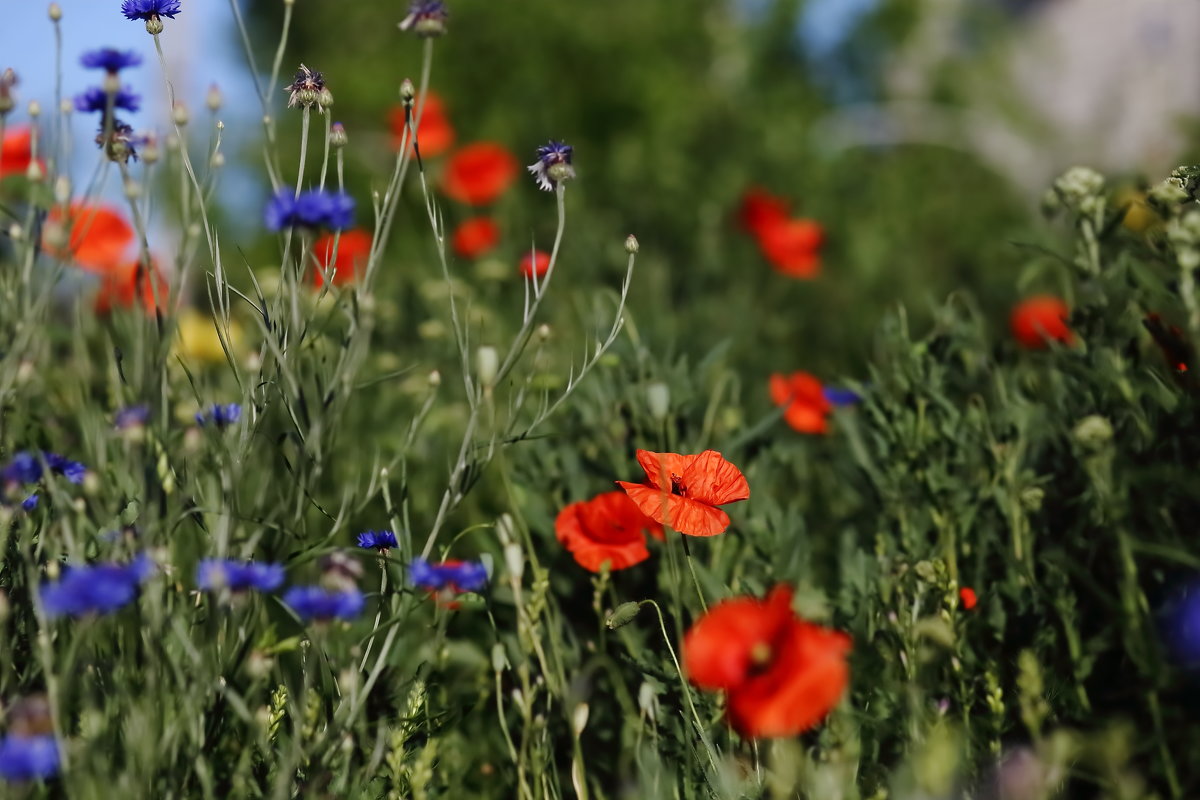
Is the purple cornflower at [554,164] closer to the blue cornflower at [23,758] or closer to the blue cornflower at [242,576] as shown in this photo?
the blue cornflower at [242,576]

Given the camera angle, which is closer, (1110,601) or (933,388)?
(1110,601)

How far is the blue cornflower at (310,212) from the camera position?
99 centimetres

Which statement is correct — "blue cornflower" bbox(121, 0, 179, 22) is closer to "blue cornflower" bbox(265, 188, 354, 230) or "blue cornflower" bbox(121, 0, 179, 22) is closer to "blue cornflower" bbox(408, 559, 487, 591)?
"blue cornflower" bbox(265, 188, 354, 230)

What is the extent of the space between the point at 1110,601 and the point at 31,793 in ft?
3.45

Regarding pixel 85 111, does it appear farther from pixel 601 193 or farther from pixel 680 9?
pixel 680 9

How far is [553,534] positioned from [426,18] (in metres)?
0.81

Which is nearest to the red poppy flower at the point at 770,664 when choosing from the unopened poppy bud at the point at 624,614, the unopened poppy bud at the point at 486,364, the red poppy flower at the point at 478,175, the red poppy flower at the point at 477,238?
the unopened poppy bud at the point at 624,614

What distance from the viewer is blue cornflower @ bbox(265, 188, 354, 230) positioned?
986mm

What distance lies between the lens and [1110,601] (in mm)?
1011

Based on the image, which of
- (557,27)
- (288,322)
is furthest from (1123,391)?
(557,27)

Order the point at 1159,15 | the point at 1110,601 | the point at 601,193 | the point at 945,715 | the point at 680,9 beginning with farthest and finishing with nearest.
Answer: the point at 1159,15
the point at 680,9
the point at 601,193
the point at 945,715
the point at 1110,601

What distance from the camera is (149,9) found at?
1.17 m

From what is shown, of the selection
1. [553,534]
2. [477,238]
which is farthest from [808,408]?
[477,238]

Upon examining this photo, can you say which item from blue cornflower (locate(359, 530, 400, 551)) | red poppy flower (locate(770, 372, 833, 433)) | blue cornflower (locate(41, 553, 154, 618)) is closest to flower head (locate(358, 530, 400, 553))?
blue cornflower (locate(359, 530, 400, 551))
